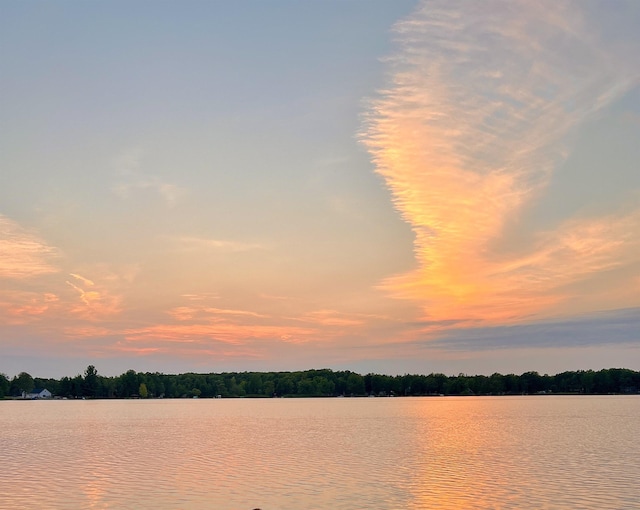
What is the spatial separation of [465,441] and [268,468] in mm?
33127

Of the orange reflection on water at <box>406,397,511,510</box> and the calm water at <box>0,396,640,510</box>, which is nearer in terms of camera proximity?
the orange reflection on water at <box>406,397,511,510</box>

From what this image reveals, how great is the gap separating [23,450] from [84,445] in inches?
332

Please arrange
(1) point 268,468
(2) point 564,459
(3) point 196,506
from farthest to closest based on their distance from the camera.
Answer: (2) point 564,459 < (1) point 268,468 < (3) point 196,506

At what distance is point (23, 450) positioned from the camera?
69.9 meters

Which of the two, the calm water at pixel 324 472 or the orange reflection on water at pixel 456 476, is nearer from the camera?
the orange reflection on water at pixel 456 476

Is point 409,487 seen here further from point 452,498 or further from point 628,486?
point 628,486

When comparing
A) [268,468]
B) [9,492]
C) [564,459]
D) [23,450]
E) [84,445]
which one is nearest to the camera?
[9,492]

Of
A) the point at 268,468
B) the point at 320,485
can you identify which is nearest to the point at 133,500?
the point at 320,485

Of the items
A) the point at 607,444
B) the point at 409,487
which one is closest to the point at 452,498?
the point at 409,487

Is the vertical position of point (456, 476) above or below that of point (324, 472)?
below

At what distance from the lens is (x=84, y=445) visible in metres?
77.4

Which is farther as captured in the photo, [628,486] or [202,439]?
[202,439]

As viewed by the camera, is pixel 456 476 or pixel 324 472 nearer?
pixel 456 476

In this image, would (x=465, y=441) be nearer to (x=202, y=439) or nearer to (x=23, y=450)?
(x=202, y=439)
